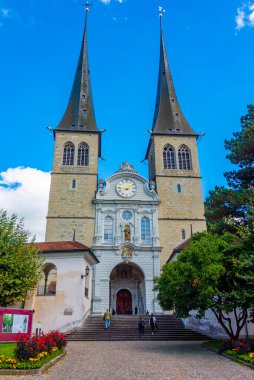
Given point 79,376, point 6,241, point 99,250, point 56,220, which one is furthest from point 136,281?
point 79,376

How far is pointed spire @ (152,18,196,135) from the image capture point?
38781 millimetres

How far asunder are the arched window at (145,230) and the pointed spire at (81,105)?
12.4 meters

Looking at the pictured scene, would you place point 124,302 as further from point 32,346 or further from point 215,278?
point 32,346

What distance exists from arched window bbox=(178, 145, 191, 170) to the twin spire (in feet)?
6.79

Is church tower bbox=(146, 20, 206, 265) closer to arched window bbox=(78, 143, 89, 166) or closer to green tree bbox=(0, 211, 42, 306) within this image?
arched window bbox=(78, 143, 89, 166)

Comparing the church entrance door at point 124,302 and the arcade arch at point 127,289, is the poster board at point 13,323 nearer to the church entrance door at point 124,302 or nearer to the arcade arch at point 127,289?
the arcade arch at point 127,289

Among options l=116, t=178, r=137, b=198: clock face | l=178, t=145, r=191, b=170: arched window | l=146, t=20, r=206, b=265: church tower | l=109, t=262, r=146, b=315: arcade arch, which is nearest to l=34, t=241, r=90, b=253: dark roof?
l=109, t=262, r=146, b=315: arcade arch

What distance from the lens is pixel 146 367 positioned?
376 inches

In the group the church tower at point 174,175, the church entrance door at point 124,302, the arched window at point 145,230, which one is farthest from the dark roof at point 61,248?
the church tower at point 174,175

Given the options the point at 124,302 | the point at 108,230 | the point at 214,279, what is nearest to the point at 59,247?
the point at 108,230

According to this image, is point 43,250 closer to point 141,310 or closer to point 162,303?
point 162,303

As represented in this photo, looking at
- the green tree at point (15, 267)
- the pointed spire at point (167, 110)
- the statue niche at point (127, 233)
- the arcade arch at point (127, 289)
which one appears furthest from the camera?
the pointed spire at point (167, 110)

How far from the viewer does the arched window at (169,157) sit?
36500 mm

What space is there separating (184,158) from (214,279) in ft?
85.7
